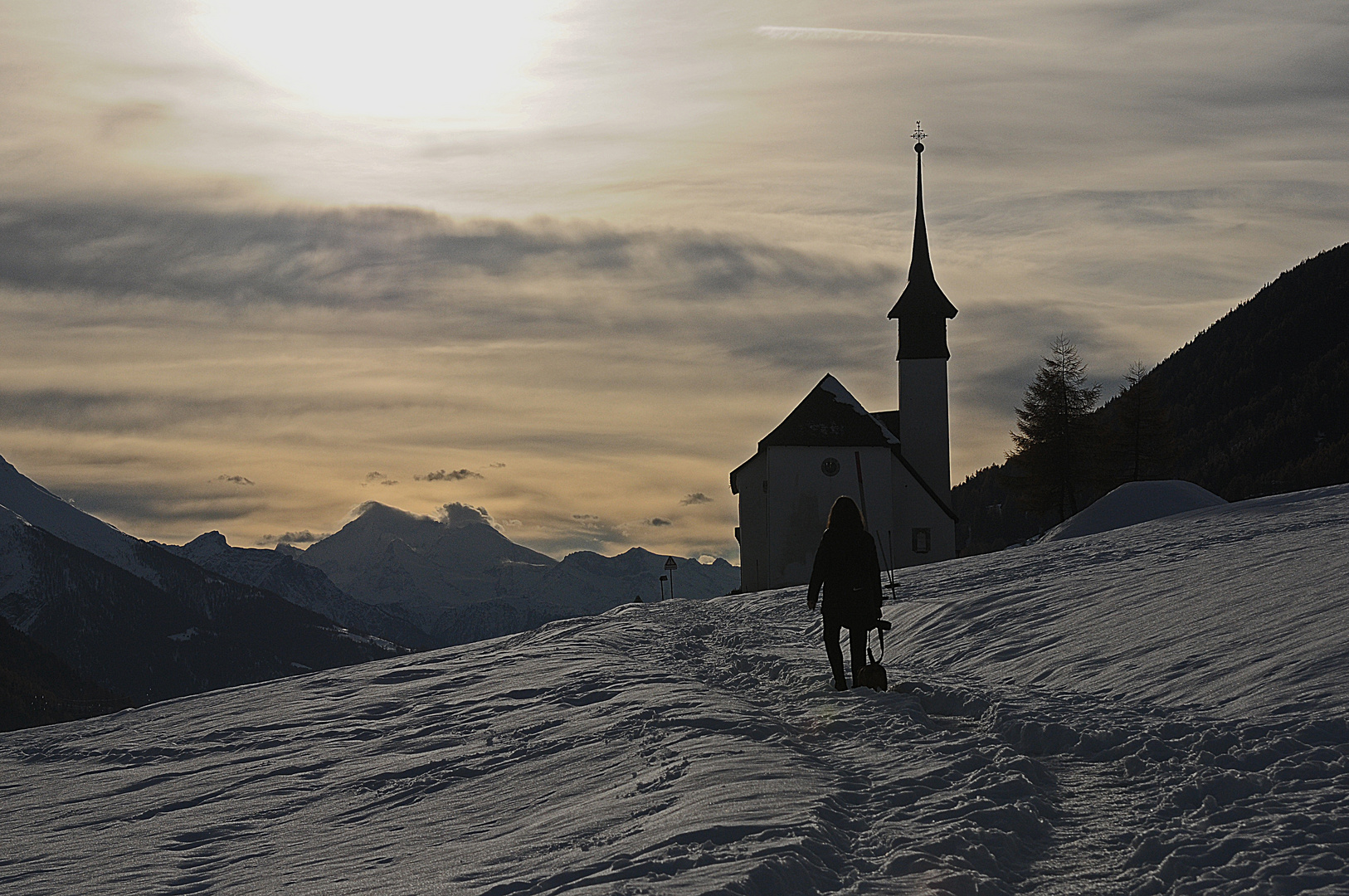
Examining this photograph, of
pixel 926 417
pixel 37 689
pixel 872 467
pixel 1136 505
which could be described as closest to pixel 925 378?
pixel 926 417

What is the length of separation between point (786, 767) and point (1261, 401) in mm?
168371

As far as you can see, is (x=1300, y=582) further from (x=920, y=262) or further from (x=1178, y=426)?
(x=1178, y=426)

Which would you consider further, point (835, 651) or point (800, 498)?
point (800, 498)

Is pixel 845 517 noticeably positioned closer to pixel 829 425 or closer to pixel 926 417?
pixel 829 425

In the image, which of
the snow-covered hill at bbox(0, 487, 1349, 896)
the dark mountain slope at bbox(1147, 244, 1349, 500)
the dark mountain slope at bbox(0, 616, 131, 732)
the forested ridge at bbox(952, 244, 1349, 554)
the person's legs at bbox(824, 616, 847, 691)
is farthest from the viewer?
the dark mountain slope at bbox(0, 616, 131, 732)

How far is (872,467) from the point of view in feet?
167

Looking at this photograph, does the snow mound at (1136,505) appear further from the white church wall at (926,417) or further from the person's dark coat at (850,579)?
the person's dark coat at (850,579)

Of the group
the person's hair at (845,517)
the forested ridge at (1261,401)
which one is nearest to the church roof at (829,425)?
the person's hair at (845,517)

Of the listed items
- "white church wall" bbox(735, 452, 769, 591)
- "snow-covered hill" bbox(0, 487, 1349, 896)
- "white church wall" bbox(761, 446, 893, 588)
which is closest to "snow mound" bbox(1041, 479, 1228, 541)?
"white church wall" bbox(761, 446, 893, 588)

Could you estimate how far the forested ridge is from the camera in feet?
424

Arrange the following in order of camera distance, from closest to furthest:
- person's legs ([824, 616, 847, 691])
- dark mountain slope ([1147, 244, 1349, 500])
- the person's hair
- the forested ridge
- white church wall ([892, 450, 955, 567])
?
person's legs ([824, 616, 847, 691]) < the person's hair < white church wall ([892, 450, 955, 567]) < the forested ridge < dark mountain slope ([1147, 244, 1349, 500])

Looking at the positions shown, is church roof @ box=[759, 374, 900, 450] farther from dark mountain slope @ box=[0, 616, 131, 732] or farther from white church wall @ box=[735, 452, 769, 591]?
dark mountain slope @ box=[0, 616, 131, 732]

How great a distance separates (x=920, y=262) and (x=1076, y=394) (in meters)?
11.4

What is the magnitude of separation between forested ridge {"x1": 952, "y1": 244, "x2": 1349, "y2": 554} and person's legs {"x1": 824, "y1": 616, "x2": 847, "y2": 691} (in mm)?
100401
